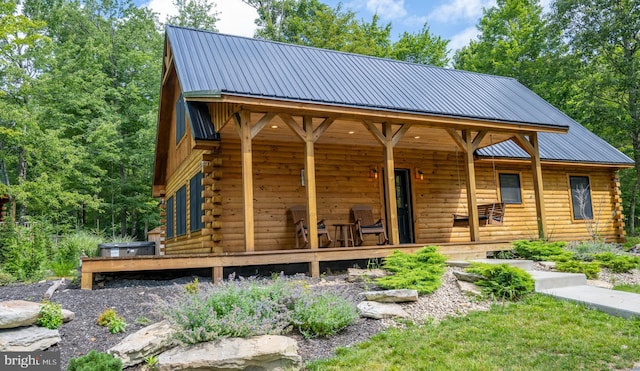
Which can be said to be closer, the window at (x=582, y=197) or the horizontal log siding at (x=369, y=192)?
the horizontal log siding at (x=369, y=192)

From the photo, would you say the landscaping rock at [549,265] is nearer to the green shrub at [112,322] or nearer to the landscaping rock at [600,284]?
the landscaping rock at [600,284]

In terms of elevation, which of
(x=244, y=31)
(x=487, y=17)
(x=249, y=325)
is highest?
(x=244, y=31)

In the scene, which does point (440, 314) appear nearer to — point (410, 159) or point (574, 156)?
point (410, 159)

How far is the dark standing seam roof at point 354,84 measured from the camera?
783 cm

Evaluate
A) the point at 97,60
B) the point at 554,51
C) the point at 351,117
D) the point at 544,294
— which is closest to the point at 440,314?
the point at 544,294

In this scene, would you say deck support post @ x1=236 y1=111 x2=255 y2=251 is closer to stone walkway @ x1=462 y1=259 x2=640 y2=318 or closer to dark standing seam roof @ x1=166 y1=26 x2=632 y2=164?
dark standing seam roof @ x1=166 y1=26 x2=632 y2=164

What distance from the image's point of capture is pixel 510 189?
1191cm

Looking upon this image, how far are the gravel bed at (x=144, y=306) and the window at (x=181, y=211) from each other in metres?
3.41

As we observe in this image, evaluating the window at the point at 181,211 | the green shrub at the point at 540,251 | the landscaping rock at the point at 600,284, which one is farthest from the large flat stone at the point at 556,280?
the window at the point at 181,211

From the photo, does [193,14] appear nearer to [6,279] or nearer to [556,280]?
[6,279]

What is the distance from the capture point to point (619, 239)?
1316cm

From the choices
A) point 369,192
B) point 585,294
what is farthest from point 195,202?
point 585,294

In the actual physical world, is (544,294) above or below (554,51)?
below

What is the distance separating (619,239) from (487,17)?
15991mm
